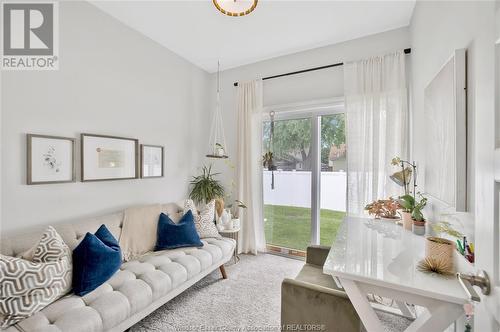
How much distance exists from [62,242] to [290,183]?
2.55 meters

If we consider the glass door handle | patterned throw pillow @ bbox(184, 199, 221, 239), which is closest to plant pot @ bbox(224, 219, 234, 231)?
patterned throw pillow @ bbox(184, 199, 221, 239)

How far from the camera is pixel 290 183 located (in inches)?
124

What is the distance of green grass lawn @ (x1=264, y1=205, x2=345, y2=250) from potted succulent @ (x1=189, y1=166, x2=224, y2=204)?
790 millimetres

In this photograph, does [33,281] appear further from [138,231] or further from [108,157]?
[108,157]

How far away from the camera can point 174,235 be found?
89.7 inches

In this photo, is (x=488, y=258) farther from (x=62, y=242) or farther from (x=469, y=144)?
(x=62, y=242)

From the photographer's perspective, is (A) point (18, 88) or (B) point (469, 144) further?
(A) point (18, 88)

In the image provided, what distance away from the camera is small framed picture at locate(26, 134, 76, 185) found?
170 centimetres

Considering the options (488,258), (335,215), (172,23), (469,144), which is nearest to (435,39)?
(469,144)

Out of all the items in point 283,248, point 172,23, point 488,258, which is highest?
point 172,23

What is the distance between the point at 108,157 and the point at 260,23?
2.18m

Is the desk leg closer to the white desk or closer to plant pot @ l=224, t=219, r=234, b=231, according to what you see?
the white desk

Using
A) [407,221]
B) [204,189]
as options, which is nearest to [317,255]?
[407,221]

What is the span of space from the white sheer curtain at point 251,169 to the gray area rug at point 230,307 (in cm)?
56
